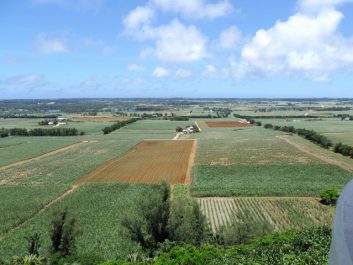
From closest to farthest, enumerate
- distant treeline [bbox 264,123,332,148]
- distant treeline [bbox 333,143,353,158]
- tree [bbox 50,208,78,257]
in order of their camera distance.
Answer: tree [bbox 50,208,78,257] → distant treeline [bbox 333,143,353,158] → distant treeline [bbox 264,123,332,148]

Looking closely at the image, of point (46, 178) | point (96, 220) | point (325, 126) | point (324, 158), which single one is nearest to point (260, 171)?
point (324, 158)

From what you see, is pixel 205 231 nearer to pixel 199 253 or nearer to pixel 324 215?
pixel 199 253

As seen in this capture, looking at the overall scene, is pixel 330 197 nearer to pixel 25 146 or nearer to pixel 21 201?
pixel 21 201

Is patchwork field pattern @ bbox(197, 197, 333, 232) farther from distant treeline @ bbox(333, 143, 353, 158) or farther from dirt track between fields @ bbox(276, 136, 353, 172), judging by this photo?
distant treeline @ bbox(333, 143, 353, 158)

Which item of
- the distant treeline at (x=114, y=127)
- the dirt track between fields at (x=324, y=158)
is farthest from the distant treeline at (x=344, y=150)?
the distant treeline at (x=114, y=127)

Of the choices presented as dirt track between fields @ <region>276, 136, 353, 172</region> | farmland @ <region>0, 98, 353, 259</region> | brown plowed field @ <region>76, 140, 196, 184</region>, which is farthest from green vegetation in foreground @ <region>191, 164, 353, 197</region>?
brown plowed field @ <region>76, 140, 196, 184</region>
